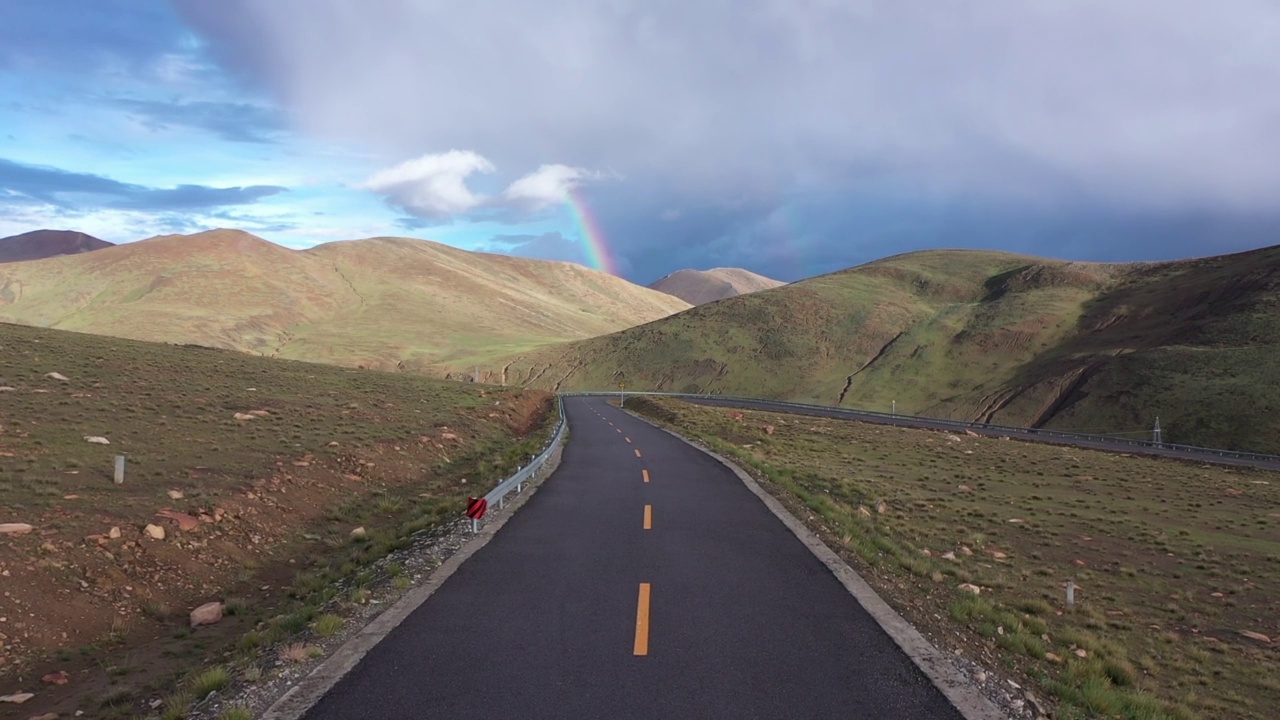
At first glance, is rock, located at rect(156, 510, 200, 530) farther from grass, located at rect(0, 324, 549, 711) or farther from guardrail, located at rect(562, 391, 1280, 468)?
guardrail, located at rect(562, 391, 1280, 468)

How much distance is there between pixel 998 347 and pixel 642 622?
94.4 meters

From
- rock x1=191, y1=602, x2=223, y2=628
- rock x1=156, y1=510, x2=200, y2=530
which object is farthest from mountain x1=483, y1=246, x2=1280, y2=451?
rock x1=156, y1=510, x2=200, y2=530

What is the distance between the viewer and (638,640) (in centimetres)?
732

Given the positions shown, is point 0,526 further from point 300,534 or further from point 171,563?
point 300,534

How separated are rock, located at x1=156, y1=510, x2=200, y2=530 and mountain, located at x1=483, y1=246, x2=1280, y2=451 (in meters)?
62.9

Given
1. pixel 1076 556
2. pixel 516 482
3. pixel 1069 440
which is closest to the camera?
pixel 516 482

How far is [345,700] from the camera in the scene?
6027 mm

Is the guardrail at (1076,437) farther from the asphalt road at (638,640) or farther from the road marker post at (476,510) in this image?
the road marker post at (476,510)

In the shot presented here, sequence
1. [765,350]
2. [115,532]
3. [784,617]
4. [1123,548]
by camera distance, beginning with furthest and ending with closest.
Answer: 1. [765,350]
2. [1123,548]
3. [115,532]
4. [784,617]

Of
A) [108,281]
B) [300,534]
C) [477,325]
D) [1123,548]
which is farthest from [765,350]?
[108,281]

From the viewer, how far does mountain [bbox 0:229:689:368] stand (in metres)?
119

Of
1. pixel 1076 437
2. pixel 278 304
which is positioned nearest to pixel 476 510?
pixel 1076 437

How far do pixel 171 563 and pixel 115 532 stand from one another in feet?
3.57

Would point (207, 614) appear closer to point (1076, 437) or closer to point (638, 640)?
point (638, 640)
